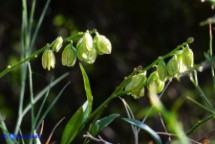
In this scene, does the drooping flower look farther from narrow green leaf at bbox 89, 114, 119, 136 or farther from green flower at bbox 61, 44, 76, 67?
narrow green leaf at bbox 89, 114, 119, 136

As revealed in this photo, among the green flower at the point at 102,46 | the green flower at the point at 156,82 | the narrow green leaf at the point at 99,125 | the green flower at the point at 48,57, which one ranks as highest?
the green flower at the point at 48,57

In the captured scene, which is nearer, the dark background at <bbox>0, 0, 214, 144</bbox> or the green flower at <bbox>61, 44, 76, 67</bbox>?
the green flower at <bbox>61, 44, 76, 67</bbox>

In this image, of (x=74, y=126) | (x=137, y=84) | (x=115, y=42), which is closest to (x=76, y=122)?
(x=74, y=126)

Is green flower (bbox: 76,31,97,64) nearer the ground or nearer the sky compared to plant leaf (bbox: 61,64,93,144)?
nearer the sky

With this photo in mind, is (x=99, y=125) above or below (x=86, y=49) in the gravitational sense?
below

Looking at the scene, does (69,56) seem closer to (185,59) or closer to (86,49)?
(86,49)

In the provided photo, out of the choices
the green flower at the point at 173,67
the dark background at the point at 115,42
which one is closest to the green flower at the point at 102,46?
the green flower at the point at 173,67

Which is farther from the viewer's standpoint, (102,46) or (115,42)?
(115,42)

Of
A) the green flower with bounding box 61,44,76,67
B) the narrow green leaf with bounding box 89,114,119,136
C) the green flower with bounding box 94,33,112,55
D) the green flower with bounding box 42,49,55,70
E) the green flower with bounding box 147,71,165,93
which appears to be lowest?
the narrow green leaf with bounding box 89,114,119,136

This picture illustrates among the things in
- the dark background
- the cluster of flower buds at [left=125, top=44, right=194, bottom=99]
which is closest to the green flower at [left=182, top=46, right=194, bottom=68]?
the cluster of flower buds at [left=125, top=44, right=194, bottom=99]

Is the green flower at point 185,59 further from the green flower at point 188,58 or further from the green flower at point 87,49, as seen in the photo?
the green flower at point 87,49
